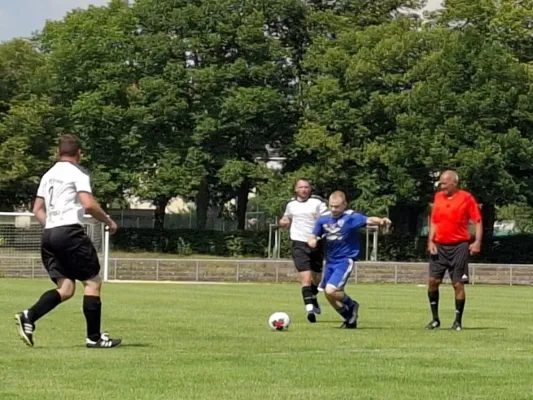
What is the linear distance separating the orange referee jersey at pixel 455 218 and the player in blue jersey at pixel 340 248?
996 millimetres

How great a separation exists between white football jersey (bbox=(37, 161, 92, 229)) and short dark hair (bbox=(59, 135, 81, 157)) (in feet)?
0.49

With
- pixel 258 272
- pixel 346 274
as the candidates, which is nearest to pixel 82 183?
pixel 346 274

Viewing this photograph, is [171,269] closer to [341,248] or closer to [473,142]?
[473,142]

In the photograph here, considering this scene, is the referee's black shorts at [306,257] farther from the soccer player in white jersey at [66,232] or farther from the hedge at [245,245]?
the hedge at [245,245]

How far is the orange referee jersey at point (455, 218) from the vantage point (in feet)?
47.2

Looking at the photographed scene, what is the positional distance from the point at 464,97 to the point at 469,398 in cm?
4738

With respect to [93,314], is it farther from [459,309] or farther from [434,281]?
[459,309]

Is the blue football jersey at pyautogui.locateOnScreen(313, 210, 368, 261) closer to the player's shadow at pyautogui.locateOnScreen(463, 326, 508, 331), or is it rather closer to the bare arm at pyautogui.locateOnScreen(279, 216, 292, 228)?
the bare arm at pyautogui.locateOnScreen(279, 216, 292, 228)

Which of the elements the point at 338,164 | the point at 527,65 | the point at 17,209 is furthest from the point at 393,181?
the point at 17,209

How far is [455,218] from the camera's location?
47.2ft

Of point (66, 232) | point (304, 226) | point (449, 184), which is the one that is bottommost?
point (66, 232)

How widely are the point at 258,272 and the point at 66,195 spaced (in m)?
30.9

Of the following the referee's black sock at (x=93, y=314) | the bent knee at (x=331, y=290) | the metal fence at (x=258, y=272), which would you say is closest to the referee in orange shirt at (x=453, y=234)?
the bent knee at (x=331, y=290)

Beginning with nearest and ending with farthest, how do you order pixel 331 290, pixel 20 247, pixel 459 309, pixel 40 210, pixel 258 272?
pixel 40 210 → pixel 331 290 → pixel 459 309 → pixel 20 247 → pixel 258 272
